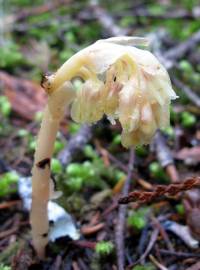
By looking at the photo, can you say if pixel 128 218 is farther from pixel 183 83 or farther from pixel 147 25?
pixel 147 25

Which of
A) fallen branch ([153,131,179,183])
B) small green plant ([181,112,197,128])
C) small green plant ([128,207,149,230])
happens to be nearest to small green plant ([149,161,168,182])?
fallen branch ([153,131,179,183])

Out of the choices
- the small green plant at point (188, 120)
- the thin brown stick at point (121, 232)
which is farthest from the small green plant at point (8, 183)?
the small green plant at point (188, 120)

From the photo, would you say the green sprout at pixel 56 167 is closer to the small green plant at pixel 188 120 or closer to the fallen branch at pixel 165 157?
the fallen branch at pixel 165 157

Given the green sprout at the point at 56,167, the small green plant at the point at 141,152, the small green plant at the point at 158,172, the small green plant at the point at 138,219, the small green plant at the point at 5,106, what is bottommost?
the small green plant at the point at 138,219

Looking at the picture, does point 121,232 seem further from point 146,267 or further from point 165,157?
point 165,157

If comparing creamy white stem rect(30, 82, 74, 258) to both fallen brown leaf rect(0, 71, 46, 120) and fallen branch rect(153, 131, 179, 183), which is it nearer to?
fallen branch rect(153, 131, 179, 183)

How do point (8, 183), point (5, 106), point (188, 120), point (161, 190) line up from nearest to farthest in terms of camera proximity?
point (161, 190), point (8, 183), point (188, 120), point (5, 106)

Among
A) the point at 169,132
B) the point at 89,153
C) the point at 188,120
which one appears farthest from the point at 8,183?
the point at 188,120
